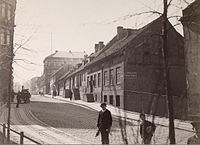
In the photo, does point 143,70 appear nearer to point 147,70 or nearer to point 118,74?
point 147,70

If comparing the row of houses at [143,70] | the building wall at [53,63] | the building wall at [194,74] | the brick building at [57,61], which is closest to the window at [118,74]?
the row of houses at [143,70]

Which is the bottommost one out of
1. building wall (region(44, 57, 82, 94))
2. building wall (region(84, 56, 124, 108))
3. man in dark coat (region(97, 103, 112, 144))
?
man in dark coat (region(97, 103, 112, 144))

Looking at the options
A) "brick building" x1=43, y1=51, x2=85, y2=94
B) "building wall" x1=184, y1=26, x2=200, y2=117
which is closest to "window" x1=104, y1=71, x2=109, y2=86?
"building wall" x1=184, y1=26, x2=200, y2=117

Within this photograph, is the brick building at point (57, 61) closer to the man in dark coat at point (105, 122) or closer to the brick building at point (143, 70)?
the brick building at point (143, 70)

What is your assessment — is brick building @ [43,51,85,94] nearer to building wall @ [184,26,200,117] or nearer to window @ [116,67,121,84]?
window @ [116,67,121,84]

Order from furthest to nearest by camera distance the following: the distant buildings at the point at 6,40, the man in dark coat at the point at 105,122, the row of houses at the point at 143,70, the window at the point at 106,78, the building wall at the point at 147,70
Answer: the window at the point at 106,78 < the building wall at the point at 147,70 < the row of houses at the point at 143,70 < the distant buildings at the point at 6,40 < the man in dark coat at the point at 105,122

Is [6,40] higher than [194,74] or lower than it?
higher

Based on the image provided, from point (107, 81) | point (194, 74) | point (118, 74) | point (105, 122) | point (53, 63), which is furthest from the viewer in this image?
point (53, 63)

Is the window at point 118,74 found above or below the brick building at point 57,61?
below

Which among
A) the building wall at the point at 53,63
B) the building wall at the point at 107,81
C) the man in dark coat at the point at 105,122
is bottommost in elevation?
the man in dark coat at the point at 105,122

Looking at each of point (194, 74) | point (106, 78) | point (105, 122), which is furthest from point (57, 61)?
point (105, 122)

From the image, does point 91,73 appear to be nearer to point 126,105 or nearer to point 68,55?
point 126,105

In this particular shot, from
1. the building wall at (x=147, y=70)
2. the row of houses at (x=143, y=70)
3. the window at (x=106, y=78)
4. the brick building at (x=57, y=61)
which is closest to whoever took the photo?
the row of houses at (x=143, y=70)

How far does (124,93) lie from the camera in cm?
2698
